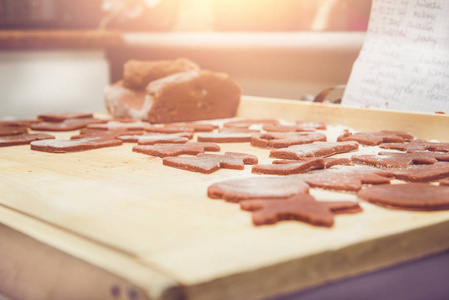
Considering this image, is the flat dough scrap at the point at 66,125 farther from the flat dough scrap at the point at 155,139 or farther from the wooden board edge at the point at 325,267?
the wooden board edge at the point at 325,267

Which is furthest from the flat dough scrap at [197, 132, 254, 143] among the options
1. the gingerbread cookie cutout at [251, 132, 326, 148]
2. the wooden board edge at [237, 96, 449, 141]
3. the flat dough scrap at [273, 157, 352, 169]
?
the wooden board edge at [237, 96, 449, 141]

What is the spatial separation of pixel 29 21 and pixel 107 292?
3.96 m

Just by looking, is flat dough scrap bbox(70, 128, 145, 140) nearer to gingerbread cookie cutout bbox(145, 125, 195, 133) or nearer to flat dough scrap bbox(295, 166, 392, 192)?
gingerbread cookie cutout bbox(145, 125, 195, 133)

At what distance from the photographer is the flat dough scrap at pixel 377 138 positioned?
155 cm

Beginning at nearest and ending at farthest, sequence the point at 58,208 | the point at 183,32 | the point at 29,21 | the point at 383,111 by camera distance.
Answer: the point at 58,208, the point at 383,111, the point at 183,32, the point at 29,21

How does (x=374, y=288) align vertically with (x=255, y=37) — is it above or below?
below

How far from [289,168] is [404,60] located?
1151mm

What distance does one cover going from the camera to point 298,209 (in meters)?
0.83

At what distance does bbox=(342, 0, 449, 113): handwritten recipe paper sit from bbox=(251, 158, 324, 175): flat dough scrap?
0.91m

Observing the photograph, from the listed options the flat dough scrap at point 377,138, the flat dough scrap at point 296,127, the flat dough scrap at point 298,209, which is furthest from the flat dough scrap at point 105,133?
the flat dough scrap at point 298,209

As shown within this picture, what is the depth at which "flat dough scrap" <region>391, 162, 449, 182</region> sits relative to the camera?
3.55 ft

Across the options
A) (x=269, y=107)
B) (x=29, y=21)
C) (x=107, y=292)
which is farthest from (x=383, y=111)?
(x=29, y=21)

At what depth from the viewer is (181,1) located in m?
3.63

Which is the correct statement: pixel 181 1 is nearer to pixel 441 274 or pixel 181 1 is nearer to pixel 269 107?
pixel 269 107
